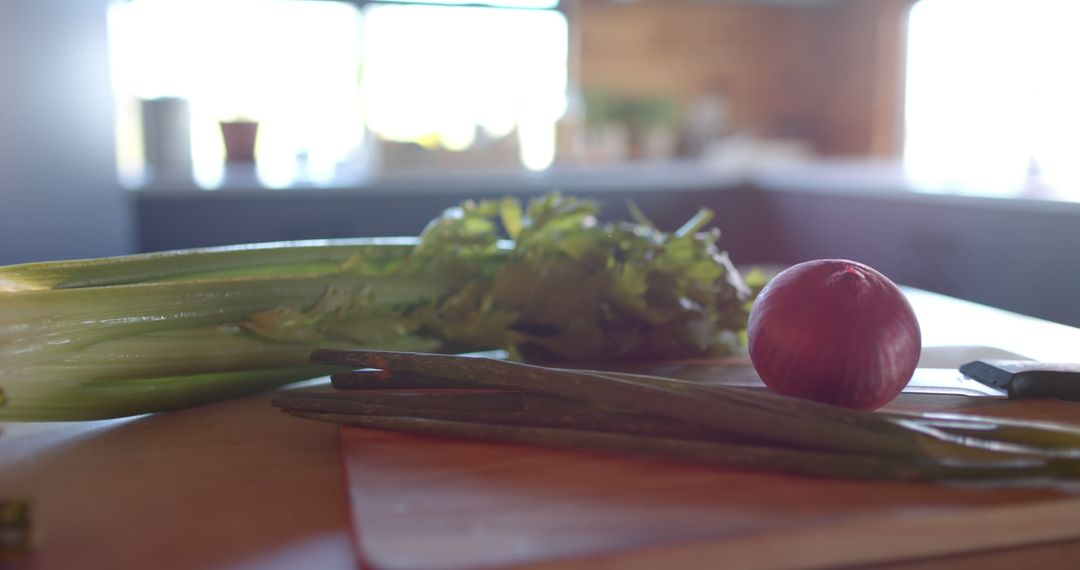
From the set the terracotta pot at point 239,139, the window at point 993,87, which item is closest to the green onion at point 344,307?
the terracotta pot at point 239,139

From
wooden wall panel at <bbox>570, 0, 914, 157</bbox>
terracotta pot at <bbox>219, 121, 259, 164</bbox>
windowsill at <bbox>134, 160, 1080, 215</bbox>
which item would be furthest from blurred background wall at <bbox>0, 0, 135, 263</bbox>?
wooden wall panel at <bbox>570, 0, 914, 157</bbox>

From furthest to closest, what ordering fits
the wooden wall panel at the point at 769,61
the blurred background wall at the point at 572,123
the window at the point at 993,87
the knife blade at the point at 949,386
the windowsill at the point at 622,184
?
the wooden wall panel at the point at 769,61 → the window at the point at 993,87 → the windowsill at the point at 622,184 → the blurred background wall at the point at 572,123 → the knife blade at the point at 949,386

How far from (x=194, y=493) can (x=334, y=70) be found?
3.97 metres

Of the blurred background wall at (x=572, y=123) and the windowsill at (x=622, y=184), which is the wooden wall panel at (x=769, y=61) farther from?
the windowsill at (x=622, y=184)

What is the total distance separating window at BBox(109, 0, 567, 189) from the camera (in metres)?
4.08

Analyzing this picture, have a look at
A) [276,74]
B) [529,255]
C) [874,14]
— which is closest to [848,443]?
[529,255]

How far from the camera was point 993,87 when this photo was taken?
170 inches

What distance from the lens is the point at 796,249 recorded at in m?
3.01

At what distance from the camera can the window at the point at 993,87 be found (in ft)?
12.9

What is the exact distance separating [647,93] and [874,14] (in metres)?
1.33

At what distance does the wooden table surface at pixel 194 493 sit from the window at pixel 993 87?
3.13m

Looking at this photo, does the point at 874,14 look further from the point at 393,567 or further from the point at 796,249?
the point at 393,567

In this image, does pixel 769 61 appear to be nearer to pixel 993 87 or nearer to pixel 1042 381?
pixel 993 87

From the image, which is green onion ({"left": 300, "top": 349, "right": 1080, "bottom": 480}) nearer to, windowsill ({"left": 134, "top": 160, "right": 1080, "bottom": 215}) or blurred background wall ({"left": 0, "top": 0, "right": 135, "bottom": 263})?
blurred background wall ({"left": 0, "top": 0, "right": 135, "bottom": 263})
